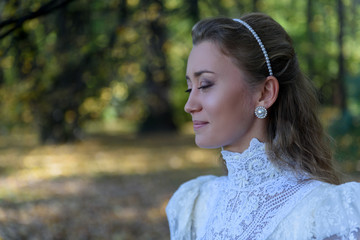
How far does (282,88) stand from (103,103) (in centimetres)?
761

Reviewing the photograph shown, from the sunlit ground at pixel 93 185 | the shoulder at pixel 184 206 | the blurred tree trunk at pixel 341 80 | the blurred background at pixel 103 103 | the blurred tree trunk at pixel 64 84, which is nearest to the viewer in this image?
the shoulder at pixel 184 206

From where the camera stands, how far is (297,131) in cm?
160

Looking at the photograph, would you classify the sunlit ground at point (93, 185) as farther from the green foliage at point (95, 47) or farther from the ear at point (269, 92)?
the ear at point (269, 92)

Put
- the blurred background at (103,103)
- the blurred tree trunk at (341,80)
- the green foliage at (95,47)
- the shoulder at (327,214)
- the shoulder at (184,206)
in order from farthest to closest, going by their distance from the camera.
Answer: the blurred tree trunk at (341,80)
the blurred background at (103,103)
the green foliage at (95,47)
the shoulder at (184,206)
the shoulder at (327,214)

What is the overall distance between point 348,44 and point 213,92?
12140 millimetres

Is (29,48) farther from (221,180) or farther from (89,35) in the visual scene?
(221,180)

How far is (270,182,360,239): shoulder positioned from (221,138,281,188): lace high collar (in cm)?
19

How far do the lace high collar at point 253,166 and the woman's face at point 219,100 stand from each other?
66 millimetres

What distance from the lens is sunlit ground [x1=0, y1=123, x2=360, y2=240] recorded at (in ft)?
17.8

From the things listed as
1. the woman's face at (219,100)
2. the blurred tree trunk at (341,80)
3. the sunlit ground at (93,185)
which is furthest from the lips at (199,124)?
the blurred tree trunk at (341,80)

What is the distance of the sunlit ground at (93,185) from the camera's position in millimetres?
5426

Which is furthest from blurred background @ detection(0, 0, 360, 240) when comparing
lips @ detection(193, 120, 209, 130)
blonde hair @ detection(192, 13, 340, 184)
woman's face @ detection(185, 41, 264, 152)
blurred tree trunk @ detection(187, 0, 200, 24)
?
lips @ detection(193, 120, 209, 130)

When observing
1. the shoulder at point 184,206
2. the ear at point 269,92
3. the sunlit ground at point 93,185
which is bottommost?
the sunlit ground at point 93,185

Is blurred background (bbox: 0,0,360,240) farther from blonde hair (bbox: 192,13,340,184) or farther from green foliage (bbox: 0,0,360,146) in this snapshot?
blonde hair (bbox: 192,13,340,184)
